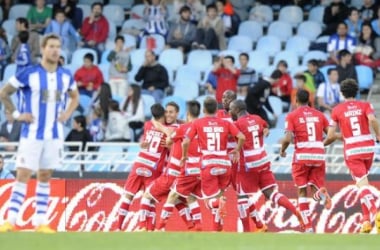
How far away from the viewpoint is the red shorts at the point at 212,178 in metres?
21.1

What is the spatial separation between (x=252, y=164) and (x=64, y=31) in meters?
9.59

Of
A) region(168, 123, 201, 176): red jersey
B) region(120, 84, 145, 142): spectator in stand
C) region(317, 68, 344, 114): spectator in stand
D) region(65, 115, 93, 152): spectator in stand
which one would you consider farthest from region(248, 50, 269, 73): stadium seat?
region(168, 123, 201, 176): red jersey

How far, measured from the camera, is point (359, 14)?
3045 cm

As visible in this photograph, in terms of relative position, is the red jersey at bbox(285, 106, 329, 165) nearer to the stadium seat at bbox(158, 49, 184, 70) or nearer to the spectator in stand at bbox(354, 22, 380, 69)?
the spectator in stand at bbox(354, 22, 380, 69)

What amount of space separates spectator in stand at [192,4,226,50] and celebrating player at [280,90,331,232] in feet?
27.5

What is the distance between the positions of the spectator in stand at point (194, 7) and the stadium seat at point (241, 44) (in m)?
0.87

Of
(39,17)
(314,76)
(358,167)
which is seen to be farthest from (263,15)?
(358,167)

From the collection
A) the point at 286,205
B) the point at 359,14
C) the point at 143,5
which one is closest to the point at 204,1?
the point at 143,5

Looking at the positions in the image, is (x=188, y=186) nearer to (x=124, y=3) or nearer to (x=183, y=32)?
(x=183, y=32)

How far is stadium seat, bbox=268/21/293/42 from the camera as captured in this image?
30688mm

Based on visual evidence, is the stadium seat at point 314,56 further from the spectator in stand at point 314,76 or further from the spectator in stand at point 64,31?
the spectator in stand at point 64,31

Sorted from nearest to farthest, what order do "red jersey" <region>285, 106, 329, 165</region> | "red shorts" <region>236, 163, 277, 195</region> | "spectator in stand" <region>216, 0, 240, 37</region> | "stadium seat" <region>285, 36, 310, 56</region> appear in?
1. "red jersey" <region>285, 106, 329, 165</region>
2. "red shorts" <region>236, 163, 277, 195</region>
3. "stadium seat" <region>285, 36, 310, 56</region>
4. "spectator in stand" <region>216, 0, 240, 37</region>

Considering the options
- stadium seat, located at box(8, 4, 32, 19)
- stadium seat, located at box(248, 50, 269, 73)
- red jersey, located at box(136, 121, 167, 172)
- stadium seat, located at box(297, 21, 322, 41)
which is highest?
stadium seat, located at box(8, 4, 32, 19)

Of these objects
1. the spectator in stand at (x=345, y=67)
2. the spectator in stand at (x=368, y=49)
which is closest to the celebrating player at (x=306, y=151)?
the spectator in stand at (x=345, y=67)
